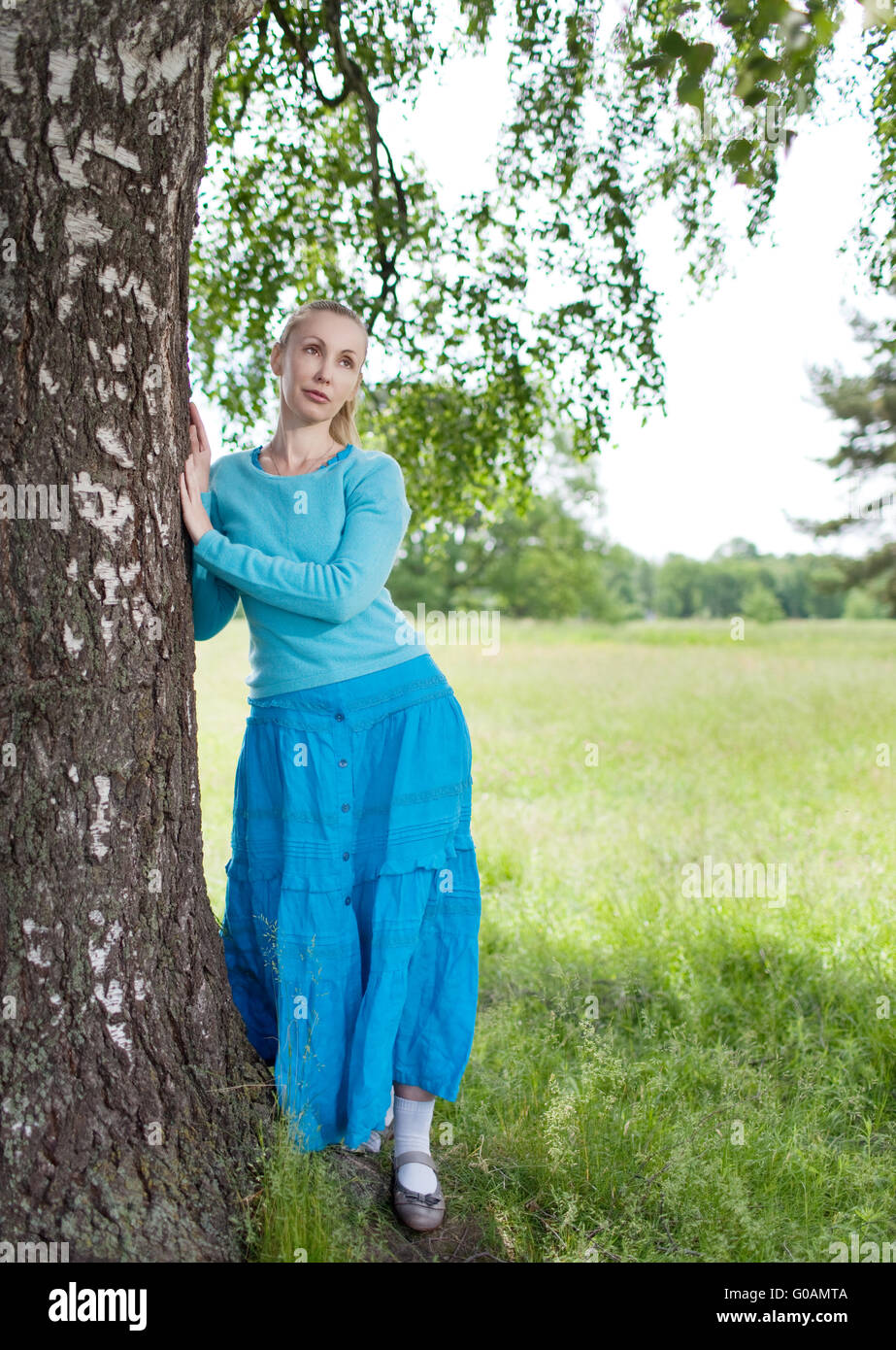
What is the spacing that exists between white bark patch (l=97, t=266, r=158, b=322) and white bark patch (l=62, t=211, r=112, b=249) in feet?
0.20

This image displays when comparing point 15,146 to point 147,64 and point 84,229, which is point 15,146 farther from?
point 147,64

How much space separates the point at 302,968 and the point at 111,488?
1.28m

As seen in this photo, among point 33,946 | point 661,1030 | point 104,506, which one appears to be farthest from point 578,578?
point 33,946

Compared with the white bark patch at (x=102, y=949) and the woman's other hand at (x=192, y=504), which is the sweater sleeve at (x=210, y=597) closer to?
the woman's other hand at (x=192, y=504)

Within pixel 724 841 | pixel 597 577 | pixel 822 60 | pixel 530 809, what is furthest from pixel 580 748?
pixel 597 577

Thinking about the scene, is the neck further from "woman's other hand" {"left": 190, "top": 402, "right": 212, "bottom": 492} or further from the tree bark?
the tree bark

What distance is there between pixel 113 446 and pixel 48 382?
0.60 ft

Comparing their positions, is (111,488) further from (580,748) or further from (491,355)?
(580,748)

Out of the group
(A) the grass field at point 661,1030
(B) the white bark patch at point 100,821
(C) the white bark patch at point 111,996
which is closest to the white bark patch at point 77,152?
(B) the white bark patch at point 100,821

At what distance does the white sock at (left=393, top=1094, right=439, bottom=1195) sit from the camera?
8.79ft

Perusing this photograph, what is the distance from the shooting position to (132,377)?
2305mm

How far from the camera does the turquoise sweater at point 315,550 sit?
2.66m
